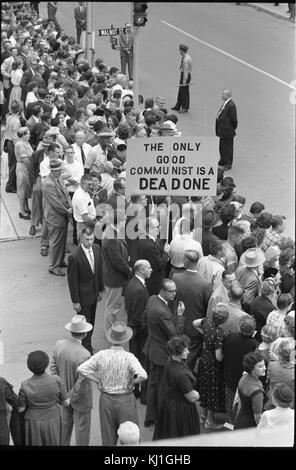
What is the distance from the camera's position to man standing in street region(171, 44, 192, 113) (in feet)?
67.1

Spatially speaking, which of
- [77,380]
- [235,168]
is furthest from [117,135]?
[77,380]

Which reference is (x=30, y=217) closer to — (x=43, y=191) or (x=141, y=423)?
(x=43, y=191)

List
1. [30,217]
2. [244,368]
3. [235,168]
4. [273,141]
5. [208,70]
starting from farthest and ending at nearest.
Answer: [208,70], [273,141], [235,168], [30,217], [244,368]

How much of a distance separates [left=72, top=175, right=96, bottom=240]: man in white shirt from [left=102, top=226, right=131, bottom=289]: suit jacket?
1.23 metres

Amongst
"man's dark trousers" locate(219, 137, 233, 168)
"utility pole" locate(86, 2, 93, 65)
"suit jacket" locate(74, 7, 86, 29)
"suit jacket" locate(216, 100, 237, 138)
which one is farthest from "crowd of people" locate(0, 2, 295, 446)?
"suit jacket" locate(74, 7, 86, 29)

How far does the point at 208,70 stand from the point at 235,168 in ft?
27.9

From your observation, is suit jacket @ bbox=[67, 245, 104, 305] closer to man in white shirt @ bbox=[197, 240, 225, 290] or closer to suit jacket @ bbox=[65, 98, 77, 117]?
man in white shirt @ bbox=[197, 240, 225, 290]

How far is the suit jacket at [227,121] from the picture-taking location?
53.9ft

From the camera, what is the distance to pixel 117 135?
14.1m

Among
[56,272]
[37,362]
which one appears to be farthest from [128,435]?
[56,272]

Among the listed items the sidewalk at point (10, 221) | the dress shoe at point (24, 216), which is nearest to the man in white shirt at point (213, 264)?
the sidewalk at point (10, 221)

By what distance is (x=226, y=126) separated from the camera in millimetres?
16625

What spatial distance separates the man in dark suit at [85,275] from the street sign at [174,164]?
933 mm
